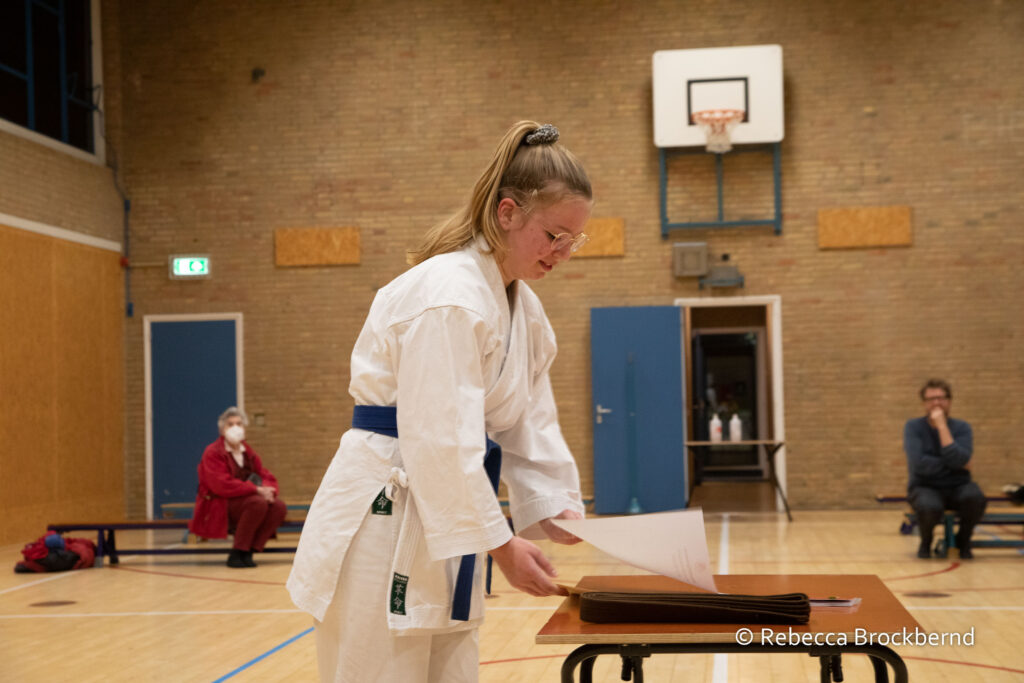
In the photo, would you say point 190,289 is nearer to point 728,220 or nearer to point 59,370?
point 59,370

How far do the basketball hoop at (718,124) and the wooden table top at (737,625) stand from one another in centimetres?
993

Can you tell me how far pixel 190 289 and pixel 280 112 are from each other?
96.8 inches

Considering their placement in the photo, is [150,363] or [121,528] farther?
[150,363]

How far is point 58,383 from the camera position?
11.8m

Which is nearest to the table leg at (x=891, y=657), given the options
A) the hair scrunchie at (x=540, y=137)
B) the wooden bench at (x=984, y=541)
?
the hair scrunchie at (x=540, y=137)

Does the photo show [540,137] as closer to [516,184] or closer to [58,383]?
[516,184]

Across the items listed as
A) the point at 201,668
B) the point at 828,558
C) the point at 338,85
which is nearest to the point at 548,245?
the point at 201,668

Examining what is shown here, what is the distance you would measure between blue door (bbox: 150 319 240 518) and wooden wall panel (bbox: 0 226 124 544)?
1.51 feet

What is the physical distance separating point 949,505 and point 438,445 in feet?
25.6

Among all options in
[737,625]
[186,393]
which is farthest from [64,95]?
[737,625]

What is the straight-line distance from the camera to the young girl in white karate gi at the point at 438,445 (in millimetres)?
1848

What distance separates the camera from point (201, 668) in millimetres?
5387

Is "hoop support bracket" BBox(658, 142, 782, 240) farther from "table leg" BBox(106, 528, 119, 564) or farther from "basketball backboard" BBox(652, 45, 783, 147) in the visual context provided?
"table leg" BBox(106, 528, 119, 564)

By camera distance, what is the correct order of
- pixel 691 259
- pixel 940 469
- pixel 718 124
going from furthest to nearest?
pixel 691 259
pixel 718 124
pixel 940 469
